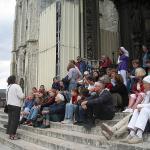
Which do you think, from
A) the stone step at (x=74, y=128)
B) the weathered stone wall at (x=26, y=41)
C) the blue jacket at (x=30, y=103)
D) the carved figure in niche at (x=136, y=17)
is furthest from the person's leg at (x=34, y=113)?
the weathered stone wall at (x=26, y=41)

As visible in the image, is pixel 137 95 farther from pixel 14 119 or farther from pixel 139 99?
pixel 14 119

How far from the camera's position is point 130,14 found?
14938mm

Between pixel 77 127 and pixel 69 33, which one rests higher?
pixel 69 33

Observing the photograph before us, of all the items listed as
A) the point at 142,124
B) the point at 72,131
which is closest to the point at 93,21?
the point at 72,131

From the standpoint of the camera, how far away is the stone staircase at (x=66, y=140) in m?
6.30

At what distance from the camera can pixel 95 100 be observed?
24.4 ft

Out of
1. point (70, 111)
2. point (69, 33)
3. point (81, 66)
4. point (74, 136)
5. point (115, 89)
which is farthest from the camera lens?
point (69, 33)

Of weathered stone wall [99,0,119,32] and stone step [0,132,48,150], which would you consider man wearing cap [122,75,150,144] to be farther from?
weathered stone wall [99,0,119,32]

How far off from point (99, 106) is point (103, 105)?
0.33ft

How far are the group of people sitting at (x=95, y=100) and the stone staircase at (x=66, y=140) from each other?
0.18 m

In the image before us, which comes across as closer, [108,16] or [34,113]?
[34,113]

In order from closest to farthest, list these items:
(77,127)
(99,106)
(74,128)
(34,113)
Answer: (99,106)
(77,127)
(74,128)
(34,113)

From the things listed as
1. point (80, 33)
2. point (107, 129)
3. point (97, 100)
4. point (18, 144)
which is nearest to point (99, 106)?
point (97, 100)

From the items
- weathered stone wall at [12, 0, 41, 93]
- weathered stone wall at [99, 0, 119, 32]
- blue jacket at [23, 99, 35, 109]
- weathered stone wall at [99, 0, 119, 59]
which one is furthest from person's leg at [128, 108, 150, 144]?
weathered stone wall at [12, 0, 41, 93]
